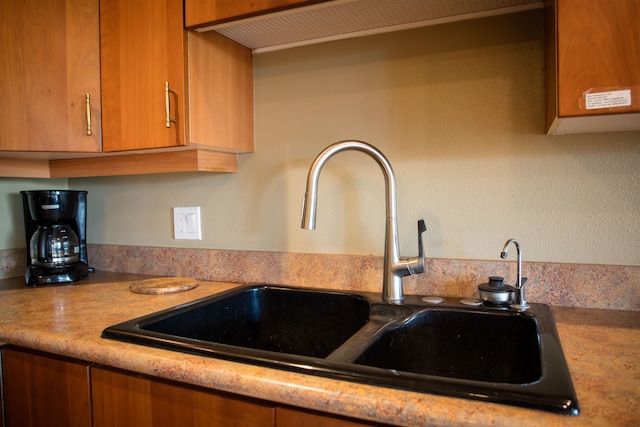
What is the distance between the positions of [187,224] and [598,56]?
1.24m

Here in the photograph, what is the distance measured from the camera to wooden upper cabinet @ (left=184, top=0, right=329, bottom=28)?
978mm

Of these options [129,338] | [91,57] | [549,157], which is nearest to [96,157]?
[91,57]

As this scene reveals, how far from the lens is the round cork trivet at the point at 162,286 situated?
4.07 ft

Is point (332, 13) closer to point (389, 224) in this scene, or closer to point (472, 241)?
point (389, 224)

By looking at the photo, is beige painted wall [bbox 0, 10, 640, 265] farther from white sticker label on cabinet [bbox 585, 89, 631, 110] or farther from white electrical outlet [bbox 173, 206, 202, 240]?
white sticker label on cabinet [bbox 585, 89, 631, 110]

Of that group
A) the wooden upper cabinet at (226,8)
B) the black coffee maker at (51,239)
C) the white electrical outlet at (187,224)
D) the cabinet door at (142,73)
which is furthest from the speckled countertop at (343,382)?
the wooden upper cabinet at (226,8)

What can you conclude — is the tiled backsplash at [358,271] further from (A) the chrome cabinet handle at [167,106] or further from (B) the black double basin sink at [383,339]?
(A) the chrome cabinet handle at [167,106]

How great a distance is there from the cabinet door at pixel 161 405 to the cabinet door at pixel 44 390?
43 millimetres

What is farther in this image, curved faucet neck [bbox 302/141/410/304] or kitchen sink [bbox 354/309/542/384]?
curved faucet neck [bbox 302/141/410/304]

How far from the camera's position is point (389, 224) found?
1072 millimetres

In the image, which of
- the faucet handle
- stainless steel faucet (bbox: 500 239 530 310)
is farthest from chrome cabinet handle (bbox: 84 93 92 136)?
stainless steel faucet (bbox: 500 239 530 310)

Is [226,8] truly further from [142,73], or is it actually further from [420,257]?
[420,257]

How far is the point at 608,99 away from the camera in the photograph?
0.74 m

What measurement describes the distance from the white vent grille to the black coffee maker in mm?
809
